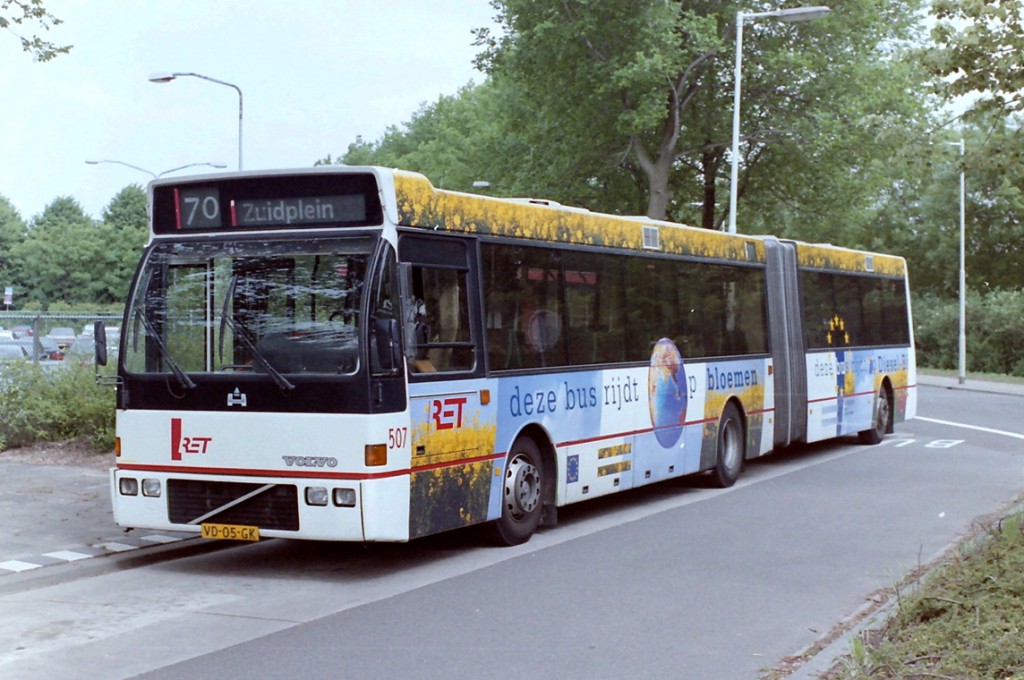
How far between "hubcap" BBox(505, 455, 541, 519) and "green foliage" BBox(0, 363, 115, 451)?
23.8 ft

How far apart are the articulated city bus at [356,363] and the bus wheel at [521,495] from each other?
0.02 meters

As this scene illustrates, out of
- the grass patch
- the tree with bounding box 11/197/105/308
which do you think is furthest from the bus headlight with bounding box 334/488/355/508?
the tree with bounding box 11/197/105/308

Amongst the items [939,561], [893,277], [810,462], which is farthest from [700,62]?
[939,561]

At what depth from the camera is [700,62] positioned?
38344 mm

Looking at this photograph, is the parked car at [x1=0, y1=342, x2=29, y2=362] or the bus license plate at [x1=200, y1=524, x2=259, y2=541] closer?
the bus license plate at [x1=200, y1=524, x2=259, y2=541]

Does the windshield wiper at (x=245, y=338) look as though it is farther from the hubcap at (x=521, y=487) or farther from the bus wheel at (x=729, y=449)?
the bus wheel at (x=729, y=449)

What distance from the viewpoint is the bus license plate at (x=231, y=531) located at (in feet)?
32.0

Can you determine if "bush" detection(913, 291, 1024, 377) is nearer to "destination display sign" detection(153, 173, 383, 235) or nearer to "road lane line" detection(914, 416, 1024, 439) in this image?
"road lane line" detection(914, 416, 1024, 439)

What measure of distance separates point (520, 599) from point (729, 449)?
7396 mm

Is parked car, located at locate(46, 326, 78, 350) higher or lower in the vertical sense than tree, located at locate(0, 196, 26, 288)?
lower

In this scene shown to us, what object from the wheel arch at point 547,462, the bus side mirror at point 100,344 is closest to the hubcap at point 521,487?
the wheel arch at point 547,462

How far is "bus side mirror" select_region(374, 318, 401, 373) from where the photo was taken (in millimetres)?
9445

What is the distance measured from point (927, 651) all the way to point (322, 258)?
16.6 feet

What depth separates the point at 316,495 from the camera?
9578mm
